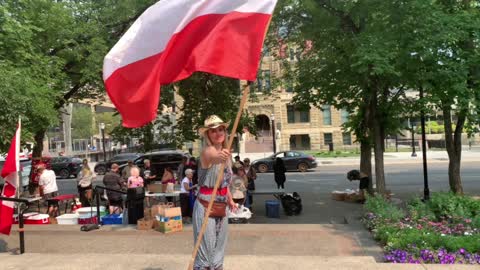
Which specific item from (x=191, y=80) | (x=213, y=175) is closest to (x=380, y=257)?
(x=213, y=175)

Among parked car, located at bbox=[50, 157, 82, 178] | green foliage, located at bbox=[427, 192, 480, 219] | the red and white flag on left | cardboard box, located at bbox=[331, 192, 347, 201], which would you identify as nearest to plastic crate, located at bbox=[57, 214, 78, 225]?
the red and white flag on left

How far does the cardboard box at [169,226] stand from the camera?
984 cm

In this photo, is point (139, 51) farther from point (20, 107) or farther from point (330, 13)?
Result: point (330, 13)

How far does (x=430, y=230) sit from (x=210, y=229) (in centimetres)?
477

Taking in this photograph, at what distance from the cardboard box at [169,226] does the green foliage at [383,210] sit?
4061 millimetres

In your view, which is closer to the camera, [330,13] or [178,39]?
[178,39]

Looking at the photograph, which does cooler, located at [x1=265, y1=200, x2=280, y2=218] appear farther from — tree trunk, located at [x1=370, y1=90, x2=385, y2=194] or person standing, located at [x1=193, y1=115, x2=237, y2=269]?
person standing, located at [x1=193, y1=115, x2=237, y2=269]

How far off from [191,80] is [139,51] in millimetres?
12500

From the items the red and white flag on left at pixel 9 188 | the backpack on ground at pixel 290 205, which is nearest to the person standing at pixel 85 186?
the red and white flag on left at pixel 9 188

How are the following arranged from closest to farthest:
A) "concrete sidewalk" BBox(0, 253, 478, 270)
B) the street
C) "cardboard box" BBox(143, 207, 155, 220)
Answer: "concrete sidewalk" BBox(0, 253, 478, 270)
"cardboard box" BBox(143, 207, 155, 220)
the street

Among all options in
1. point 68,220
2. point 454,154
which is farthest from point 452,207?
point 68,220

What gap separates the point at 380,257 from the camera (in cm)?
736

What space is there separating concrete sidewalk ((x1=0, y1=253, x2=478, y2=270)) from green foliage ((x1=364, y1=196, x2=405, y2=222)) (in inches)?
99.1

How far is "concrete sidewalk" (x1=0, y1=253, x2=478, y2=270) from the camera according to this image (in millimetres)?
6570
